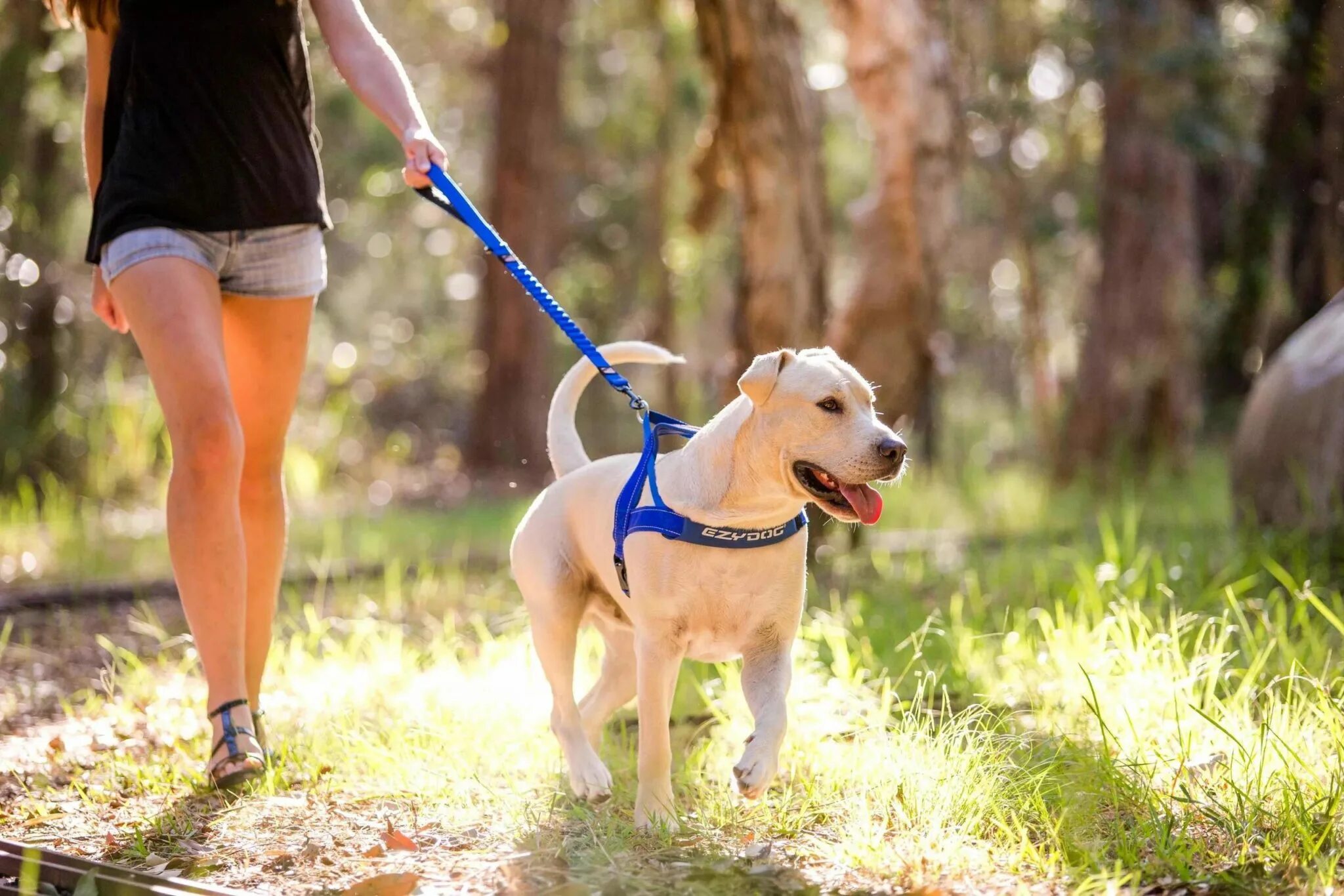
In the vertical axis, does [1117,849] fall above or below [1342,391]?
below

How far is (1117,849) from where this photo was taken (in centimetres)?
320

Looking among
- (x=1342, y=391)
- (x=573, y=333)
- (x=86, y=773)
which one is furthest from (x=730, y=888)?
(x=1342, y=391)

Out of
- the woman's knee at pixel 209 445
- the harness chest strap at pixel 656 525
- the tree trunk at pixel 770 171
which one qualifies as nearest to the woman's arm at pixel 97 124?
the woman's knee at pixel 209 445

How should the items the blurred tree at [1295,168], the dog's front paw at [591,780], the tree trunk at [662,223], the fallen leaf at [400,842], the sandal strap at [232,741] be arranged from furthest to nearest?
the tree trunk at [662,223], the blurred tree at [1295,168], the sandal strap at [232,741], the dog's front paw at [591,780], the fallen leaf at [400,842]

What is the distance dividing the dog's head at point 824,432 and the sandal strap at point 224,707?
1818 millimetres

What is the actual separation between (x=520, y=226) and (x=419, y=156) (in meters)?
11.0

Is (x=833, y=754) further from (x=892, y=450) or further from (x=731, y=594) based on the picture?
(x=892, y=450)

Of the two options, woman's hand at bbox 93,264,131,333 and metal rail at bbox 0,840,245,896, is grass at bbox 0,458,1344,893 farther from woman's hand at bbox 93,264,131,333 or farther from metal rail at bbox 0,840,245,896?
woman's hand at bbox 93,264,131,333

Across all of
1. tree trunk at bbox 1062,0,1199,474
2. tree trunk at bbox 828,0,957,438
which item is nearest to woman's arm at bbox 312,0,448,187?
tree trunk at bbox 828,0,957,438

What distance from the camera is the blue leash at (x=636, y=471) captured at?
3.37 meters

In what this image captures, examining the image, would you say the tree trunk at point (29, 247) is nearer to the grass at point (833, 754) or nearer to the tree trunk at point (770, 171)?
the grass at point (833, 754)

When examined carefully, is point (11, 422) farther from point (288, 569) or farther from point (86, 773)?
point (86, 773)

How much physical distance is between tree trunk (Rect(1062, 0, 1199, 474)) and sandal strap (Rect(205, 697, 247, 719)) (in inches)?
400

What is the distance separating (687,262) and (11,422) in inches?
350
